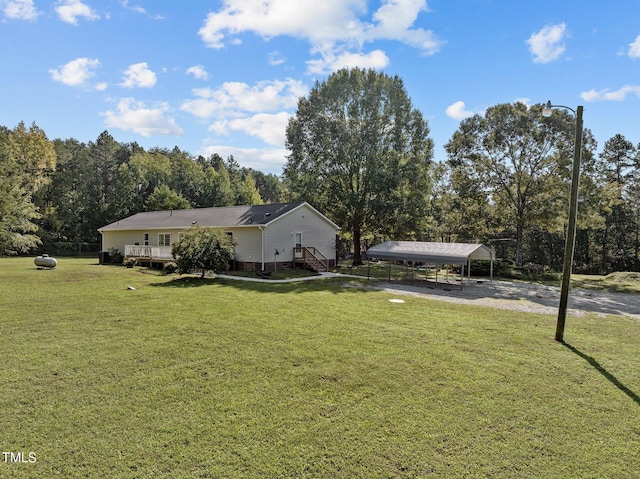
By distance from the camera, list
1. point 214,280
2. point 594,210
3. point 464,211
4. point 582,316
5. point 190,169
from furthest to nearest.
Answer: point 190,169 < point 464,211 < point 594,210 < point 214,280 < point 582,316

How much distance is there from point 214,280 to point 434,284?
37.1 ft

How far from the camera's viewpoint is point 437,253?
55.6 ft

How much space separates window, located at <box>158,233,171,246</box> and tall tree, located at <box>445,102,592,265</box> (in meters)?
22.4

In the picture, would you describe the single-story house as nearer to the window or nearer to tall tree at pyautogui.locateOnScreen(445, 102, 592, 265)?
the window

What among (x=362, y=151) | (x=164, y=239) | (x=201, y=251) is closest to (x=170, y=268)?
(x=201, y=251)

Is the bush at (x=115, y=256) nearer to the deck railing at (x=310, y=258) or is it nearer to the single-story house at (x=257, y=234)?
the single-story house at (x=257, y=234)

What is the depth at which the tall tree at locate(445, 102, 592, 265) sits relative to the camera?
23594mm

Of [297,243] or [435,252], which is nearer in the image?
[435,252]

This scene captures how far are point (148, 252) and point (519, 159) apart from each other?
27.5 meters

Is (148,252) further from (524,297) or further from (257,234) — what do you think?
(524,297)

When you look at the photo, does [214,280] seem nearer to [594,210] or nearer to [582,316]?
→ [582,316]

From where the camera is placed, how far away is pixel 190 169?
5384 centimetres

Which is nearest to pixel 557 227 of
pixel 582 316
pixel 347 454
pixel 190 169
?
pixel 582 316

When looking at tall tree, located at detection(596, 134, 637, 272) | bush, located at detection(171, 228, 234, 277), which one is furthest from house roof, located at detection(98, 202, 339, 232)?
tall tree, located at detection(596, 134, 637, 272)
